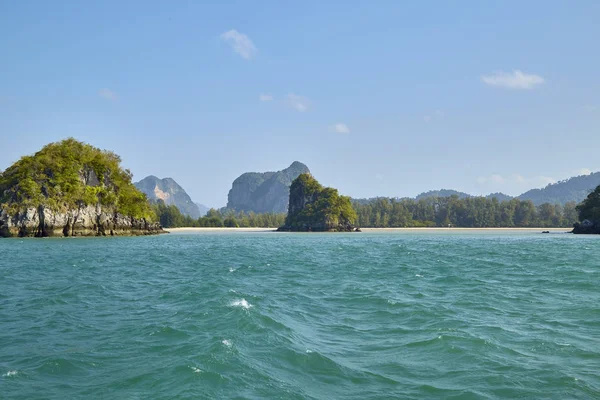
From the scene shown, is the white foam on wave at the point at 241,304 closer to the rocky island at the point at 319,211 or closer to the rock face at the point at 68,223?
the rock face at the point at 68,223

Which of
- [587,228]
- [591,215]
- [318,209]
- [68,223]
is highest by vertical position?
[318,209]

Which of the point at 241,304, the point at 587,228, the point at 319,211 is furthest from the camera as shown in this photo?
the point at 319,211

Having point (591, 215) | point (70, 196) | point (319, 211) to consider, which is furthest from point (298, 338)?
point (319, 211)

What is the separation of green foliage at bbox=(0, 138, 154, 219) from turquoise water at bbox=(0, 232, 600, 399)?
226ft

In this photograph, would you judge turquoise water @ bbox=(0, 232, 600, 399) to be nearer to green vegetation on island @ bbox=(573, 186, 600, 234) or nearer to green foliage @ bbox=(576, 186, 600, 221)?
green foliage @ bbox=(576, 186, 600, 221)

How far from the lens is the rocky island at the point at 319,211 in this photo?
16512 centimetres

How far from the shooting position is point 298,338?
13805mm

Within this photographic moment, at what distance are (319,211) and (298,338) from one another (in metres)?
154

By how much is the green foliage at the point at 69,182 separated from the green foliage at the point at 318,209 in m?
70.5

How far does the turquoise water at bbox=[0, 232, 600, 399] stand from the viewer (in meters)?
10.0

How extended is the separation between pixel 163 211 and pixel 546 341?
176 m

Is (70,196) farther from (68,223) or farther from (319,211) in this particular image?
(319,211)

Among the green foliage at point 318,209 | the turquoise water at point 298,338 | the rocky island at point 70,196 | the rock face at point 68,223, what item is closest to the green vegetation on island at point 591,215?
the green foliage at point 318,209

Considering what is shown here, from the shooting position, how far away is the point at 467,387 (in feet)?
32.7
